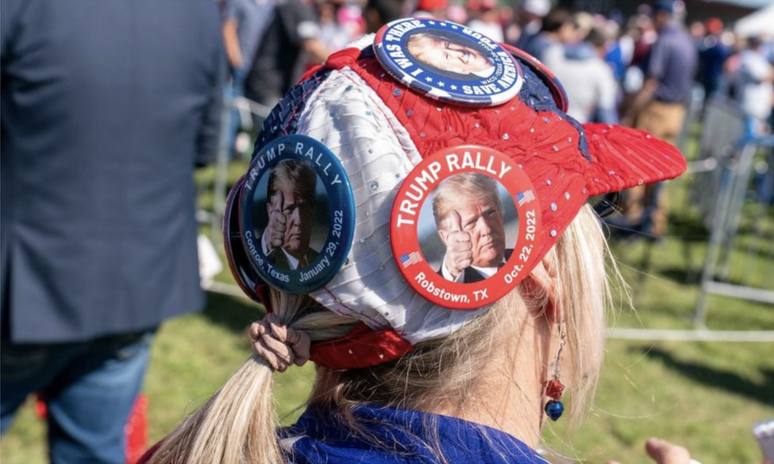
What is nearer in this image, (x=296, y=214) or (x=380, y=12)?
(x=296, y=214)

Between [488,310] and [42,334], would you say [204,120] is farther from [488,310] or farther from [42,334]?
[488,310]

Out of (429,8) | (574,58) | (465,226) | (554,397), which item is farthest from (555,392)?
(574,58)

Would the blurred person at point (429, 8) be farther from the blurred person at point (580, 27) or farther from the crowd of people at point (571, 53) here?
the blurred person at point (580, 27)

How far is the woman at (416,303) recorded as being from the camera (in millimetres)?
1143

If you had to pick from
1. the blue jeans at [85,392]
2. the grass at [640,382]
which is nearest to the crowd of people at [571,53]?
the grass at [640,382]

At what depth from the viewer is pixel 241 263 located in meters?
1.34

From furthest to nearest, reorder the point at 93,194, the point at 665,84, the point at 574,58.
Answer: the point at 665,84 → the point at 574,58 → the point at 93,194

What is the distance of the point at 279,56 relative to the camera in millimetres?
8992

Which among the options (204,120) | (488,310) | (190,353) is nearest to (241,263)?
(488,310)

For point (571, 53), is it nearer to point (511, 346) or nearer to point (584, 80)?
point (584, 80)

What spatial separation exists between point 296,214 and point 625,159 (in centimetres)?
54

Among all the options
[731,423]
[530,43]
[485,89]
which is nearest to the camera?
[485,89]

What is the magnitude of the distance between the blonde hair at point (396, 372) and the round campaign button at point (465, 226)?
0.10 meters

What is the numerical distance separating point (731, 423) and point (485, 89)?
13.6 feet
